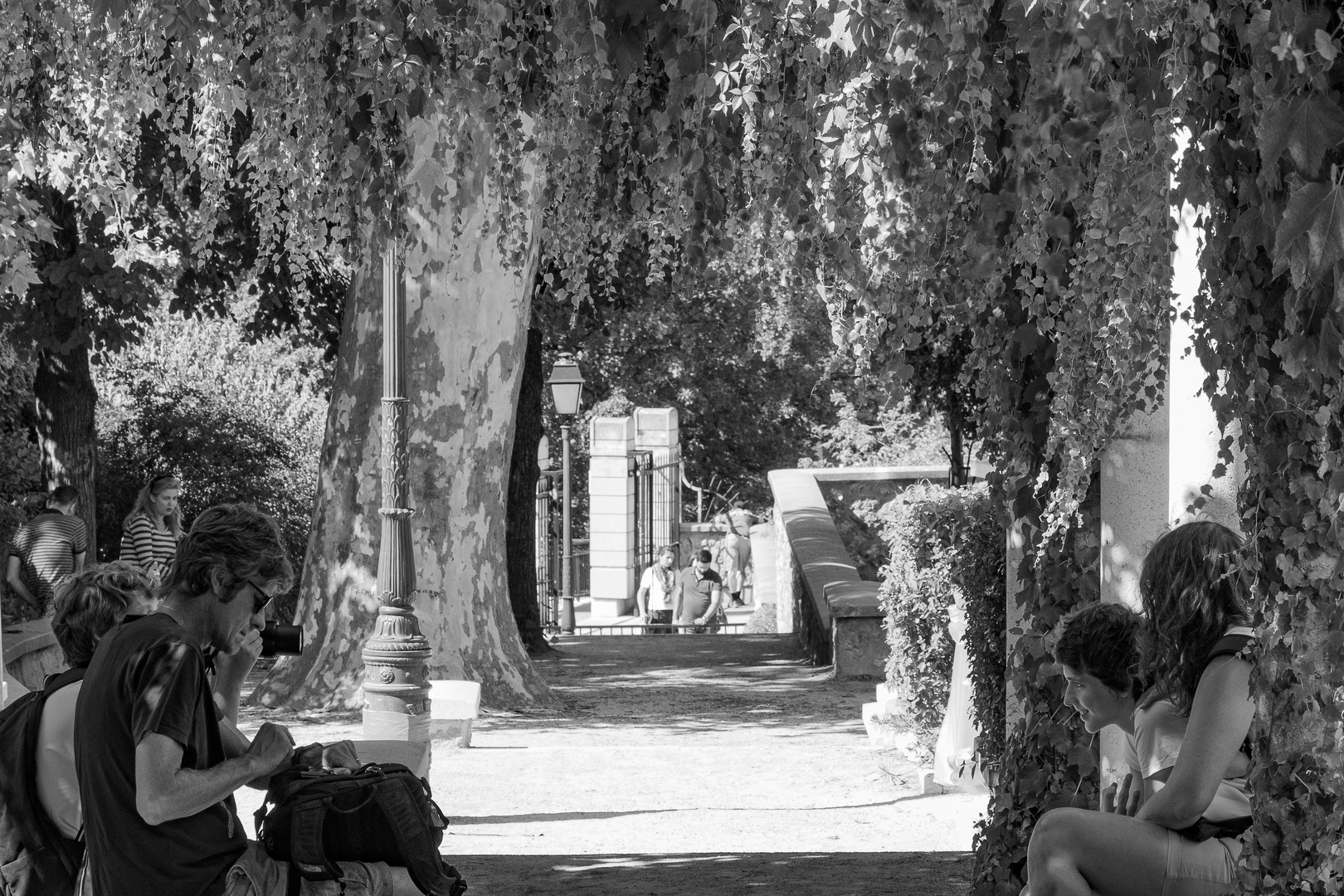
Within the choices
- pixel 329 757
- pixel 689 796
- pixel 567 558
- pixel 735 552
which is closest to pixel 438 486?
pixel 689 796

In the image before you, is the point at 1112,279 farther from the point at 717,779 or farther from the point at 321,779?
the point at 717,779

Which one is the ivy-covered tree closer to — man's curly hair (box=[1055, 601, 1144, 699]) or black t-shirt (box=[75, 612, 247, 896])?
man's curly hair (box=[1055, 601, 1144, 699])

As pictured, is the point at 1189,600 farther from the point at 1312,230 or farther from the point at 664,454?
the point at 664,454

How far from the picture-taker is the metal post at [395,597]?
345 inches

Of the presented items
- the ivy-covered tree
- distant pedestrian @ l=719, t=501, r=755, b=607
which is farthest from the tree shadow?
distant pedestrian @ l=719, t=501, r=755, b=607

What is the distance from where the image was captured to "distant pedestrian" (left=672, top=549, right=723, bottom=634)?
74.4 feet

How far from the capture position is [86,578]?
13.0 feet

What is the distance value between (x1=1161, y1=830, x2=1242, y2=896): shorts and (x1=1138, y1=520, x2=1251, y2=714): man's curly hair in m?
0.31

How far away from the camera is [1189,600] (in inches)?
136

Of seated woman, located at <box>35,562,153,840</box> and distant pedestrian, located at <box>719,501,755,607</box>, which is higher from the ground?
seated woman, located at <box>35,562,153,840</box>

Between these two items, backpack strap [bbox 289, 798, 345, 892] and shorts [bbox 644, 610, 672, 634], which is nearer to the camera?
backpack strap [bbox 289, 798, 345, 892]

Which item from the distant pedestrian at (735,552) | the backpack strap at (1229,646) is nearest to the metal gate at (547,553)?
the distant pedestrian at (735,552)

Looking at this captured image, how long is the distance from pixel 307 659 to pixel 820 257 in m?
9.13

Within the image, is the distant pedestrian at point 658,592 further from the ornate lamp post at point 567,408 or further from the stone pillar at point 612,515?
the stone pillar at point 612,515
